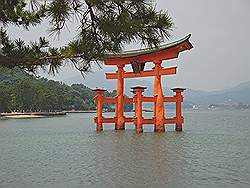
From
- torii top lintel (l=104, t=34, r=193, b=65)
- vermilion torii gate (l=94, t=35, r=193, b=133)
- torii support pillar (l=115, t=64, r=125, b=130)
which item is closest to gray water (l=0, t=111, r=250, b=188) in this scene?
vermilion torii gate (l=94, t=35, r=193, b=133)

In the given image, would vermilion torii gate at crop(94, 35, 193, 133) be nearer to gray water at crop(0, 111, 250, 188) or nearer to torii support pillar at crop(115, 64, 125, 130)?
torii support pillar at crop(115, 64, 125, 130)

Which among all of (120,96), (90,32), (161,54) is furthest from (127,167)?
(120,96)

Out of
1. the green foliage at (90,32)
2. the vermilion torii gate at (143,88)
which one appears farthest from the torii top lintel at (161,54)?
the green foliage at (90,32)

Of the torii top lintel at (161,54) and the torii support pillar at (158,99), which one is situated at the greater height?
the torii top lintel at (161,54)

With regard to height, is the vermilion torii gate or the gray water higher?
the vermilion torii gate

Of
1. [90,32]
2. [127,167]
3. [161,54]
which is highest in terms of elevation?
[161,54]

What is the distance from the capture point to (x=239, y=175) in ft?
32.4

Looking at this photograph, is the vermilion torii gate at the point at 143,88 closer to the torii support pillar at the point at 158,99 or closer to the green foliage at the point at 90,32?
the torii support pillar at the point at 158,99

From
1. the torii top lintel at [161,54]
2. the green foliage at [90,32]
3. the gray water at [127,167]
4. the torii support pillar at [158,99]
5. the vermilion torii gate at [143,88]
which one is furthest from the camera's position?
the torii support pillar at [158,99]

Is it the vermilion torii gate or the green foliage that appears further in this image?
the vermilion torii gate

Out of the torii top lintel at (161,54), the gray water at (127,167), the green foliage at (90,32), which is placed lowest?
the gray water at (127,167)

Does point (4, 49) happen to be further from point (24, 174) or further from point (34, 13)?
point (24, 174)

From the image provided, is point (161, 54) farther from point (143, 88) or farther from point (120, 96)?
point (120, 96)

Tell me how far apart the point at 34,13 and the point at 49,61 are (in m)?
0.62
